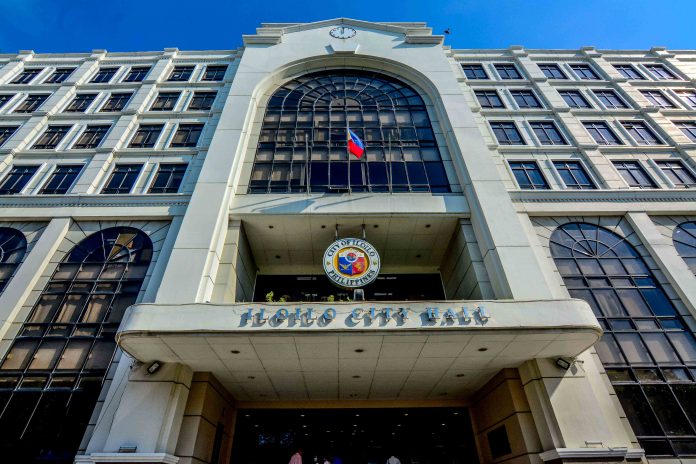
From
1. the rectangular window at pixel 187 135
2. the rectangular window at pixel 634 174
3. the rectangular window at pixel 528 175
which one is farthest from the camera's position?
the rectangular window at pixel 187 135

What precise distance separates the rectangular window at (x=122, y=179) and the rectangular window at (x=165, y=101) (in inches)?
227

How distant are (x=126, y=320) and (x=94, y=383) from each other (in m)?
3.91

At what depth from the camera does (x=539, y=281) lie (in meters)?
13.3

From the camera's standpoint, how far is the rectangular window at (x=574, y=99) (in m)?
23.3

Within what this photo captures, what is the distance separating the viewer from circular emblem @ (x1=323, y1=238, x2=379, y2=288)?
47.0 feet

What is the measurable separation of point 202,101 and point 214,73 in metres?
3.74

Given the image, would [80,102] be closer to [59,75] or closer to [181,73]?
[59,75]

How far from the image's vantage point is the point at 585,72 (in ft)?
85.1

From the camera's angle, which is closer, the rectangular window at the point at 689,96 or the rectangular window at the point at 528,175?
the rectangular window at the point at 528,175

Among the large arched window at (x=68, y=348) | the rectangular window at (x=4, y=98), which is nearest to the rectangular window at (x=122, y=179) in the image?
the large arched window at (x=68, y=348)

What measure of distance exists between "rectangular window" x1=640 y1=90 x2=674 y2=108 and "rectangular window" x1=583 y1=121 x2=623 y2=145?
542 centimetres

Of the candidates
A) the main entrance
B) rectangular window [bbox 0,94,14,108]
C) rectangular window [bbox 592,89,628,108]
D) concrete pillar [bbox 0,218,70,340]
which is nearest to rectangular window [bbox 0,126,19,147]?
rectangular window [bbox 0,94,14,108]

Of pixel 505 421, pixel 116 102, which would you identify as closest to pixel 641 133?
pixel 505 421

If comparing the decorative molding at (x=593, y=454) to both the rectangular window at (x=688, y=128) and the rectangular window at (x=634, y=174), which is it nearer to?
the rectangular window at (x=634, y=174)
